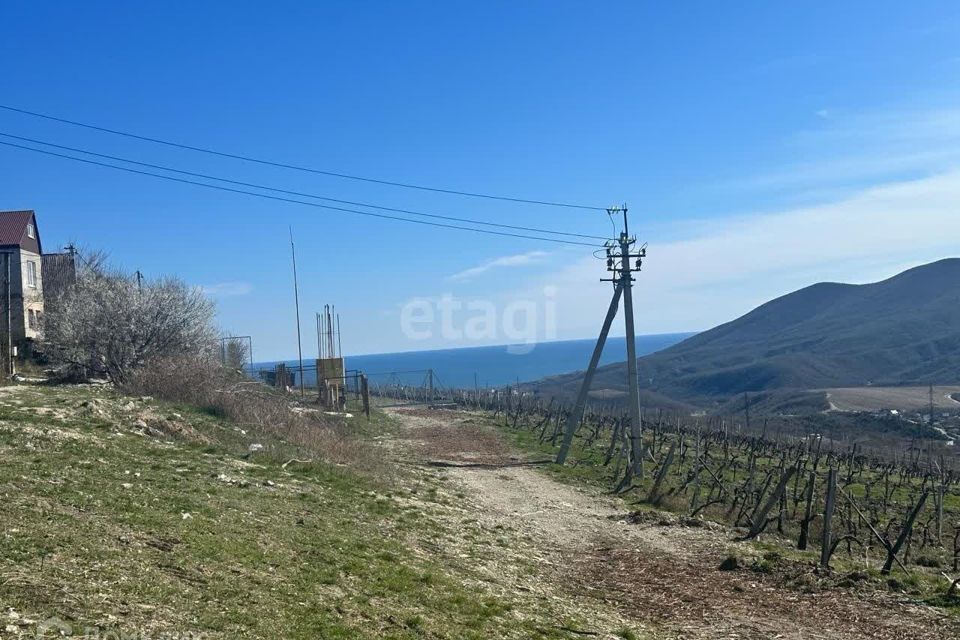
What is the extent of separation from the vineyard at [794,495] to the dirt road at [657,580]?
3.64 ft

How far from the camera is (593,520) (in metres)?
16.2

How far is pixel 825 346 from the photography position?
12044cm

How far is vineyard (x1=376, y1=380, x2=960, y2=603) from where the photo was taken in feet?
48.3

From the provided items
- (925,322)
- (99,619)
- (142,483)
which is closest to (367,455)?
(142,483)

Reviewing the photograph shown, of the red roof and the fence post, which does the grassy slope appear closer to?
the fence post

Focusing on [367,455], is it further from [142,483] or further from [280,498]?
[142,483]

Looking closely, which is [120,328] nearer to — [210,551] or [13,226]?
[13,226]

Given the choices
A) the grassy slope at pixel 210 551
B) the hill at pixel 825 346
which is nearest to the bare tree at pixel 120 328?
the grassy slope at pixel 210 551

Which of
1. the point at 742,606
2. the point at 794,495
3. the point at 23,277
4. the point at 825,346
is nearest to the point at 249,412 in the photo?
the point at 794,495

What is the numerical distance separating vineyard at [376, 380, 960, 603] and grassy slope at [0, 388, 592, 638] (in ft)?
20.1

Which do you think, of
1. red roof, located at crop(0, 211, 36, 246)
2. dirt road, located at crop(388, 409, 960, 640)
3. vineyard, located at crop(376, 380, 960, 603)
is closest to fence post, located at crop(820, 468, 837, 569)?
vineyard, located at crop(376, 380, 960, 603)

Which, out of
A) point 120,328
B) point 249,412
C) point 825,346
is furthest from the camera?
point 825,346

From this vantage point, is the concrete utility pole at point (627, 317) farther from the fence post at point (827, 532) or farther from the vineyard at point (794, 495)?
the fence post at point (827, 532)

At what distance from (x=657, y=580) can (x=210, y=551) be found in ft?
20.1
